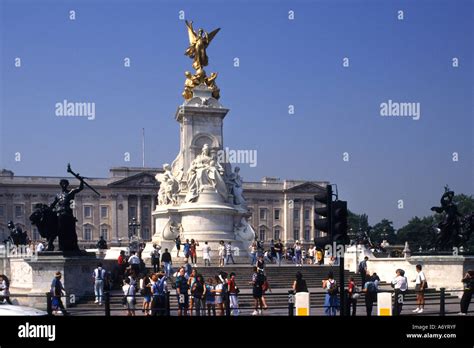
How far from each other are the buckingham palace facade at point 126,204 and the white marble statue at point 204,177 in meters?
69.1

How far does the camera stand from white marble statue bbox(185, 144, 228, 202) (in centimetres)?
4347

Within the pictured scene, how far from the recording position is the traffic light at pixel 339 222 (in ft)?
50.2

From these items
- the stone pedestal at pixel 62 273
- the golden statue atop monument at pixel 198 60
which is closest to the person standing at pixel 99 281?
the stone pedestal at pixel 62 273

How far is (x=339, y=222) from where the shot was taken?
1539 centimetres

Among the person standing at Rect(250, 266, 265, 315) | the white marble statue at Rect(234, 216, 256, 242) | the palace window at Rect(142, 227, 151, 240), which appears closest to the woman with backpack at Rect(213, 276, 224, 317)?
the person standing at Rect(250, 266, 265, 315)

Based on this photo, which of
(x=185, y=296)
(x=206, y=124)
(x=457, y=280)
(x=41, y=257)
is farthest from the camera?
(x=206, y=124)

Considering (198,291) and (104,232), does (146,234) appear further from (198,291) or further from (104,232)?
(198,291)

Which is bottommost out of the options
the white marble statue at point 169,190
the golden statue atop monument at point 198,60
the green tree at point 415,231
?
the green tree at point 415,231

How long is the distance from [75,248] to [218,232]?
16585mm

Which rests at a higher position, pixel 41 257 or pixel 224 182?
pixel 224 182

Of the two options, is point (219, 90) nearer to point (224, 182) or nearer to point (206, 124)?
point (206, 124)

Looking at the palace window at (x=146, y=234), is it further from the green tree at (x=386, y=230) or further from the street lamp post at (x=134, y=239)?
the green tree at (x=386, y=230)
